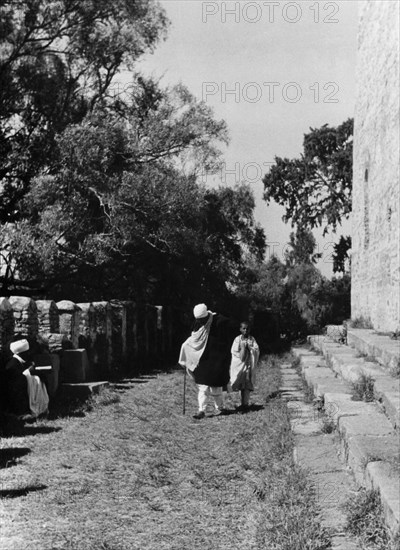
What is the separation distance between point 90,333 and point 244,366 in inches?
171

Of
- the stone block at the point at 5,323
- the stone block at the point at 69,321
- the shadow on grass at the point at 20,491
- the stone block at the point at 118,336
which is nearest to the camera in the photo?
the shadow on grass at the point at 20,491

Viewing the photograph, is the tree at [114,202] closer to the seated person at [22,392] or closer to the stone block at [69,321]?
the stone block at [69,321]

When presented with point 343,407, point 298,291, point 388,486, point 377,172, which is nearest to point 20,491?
point 388,486

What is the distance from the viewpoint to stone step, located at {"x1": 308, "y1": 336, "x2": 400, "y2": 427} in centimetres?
698

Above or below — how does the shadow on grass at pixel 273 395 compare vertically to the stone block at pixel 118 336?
below

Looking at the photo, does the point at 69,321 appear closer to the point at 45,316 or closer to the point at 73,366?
the point at 45,316

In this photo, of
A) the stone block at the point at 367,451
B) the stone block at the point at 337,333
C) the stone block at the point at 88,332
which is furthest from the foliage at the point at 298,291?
the stone block at the point at 367,451

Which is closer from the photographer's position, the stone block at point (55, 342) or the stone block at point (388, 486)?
the stone block at point (388, 486)

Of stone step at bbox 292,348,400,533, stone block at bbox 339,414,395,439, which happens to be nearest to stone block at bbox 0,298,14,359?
stone step at bbox 292,348,400,533

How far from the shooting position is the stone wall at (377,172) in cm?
1234

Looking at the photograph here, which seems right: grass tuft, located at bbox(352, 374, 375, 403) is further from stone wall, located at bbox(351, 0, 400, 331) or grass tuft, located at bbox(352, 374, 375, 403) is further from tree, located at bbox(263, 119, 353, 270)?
tree, located at bbox(263, 119, 353, 270)

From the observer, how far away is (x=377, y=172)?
14.5 m

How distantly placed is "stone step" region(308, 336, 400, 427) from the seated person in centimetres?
399

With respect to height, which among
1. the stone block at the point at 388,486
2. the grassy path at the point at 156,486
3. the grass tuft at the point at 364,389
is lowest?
the grassy path at the point at 156,486
